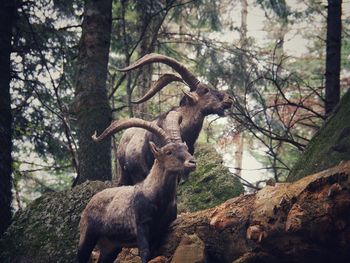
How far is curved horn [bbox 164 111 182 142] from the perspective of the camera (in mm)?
5543

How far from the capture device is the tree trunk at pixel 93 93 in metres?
8.36

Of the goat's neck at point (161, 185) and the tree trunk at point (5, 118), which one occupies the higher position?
the tree trunk at point (5, 118)

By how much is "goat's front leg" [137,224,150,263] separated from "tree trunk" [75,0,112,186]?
350 centimetres

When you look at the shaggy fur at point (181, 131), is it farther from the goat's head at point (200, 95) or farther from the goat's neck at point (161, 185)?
the goat's neck at point (161, 185)

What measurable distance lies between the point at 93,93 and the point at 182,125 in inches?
118

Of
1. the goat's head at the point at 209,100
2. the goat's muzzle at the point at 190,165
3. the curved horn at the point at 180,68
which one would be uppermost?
the curved horn at the point at 180,68

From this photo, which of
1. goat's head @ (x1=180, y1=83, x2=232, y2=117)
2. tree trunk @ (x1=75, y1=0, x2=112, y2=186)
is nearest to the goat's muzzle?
goat's head @ (x1=180, y1=83, x2=232, y2=117)

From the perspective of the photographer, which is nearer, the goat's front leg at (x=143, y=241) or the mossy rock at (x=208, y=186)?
the goat's front leg at (x=143, y=241)

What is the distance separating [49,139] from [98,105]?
4263 millimetres

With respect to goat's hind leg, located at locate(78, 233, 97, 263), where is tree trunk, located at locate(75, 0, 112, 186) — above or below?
above

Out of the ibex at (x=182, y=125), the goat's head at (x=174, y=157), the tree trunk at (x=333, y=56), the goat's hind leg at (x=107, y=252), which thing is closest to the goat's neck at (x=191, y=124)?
the ibex at (x=182, y=125)

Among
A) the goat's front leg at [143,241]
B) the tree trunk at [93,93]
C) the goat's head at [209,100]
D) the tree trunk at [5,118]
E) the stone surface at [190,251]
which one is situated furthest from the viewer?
the tree trunk at [93,93]

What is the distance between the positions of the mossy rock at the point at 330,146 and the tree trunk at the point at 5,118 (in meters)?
5.06

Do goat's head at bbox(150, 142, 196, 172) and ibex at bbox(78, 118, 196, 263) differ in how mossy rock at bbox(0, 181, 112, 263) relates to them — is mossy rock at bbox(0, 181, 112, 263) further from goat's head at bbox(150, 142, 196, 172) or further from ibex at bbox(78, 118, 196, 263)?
goat's head at bbox(150, 142, 196, 172)
